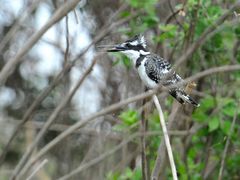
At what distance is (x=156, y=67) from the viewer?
399cm

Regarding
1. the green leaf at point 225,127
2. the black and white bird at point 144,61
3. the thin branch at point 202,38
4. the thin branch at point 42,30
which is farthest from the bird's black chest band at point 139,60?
the thin branch at point 42,30

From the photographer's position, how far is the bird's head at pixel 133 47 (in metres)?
3.82

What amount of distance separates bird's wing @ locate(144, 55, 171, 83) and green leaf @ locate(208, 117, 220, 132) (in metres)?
0.60

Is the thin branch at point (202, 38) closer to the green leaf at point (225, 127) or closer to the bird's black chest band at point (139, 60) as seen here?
the bird's black chest band at point (139, 60)

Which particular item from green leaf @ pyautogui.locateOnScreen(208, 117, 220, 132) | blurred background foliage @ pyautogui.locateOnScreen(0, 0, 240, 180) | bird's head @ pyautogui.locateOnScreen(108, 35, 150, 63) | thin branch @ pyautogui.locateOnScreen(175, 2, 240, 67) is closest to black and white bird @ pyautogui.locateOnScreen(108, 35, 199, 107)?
bird's head @ pyautogui.locateOnScreen(108, 35, 150, 63)

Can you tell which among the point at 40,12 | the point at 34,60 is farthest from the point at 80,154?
the point at 40,12

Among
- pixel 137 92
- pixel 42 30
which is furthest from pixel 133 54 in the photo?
pixel 137 92

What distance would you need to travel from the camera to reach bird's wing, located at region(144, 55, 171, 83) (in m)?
3.95

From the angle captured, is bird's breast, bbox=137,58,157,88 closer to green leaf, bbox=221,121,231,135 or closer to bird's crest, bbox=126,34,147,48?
bird's crest, bbox=126,34,147,48

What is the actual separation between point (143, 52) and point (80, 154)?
99.7 inches

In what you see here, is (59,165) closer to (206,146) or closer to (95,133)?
(95,133)

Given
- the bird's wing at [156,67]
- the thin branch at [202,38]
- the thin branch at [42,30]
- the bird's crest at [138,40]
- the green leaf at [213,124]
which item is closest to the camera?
the thin branch at [202,38]

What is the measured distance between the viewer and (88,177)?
18.7 feet

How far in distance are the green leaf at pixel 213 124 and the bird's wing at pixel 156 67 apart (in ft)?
1.98
